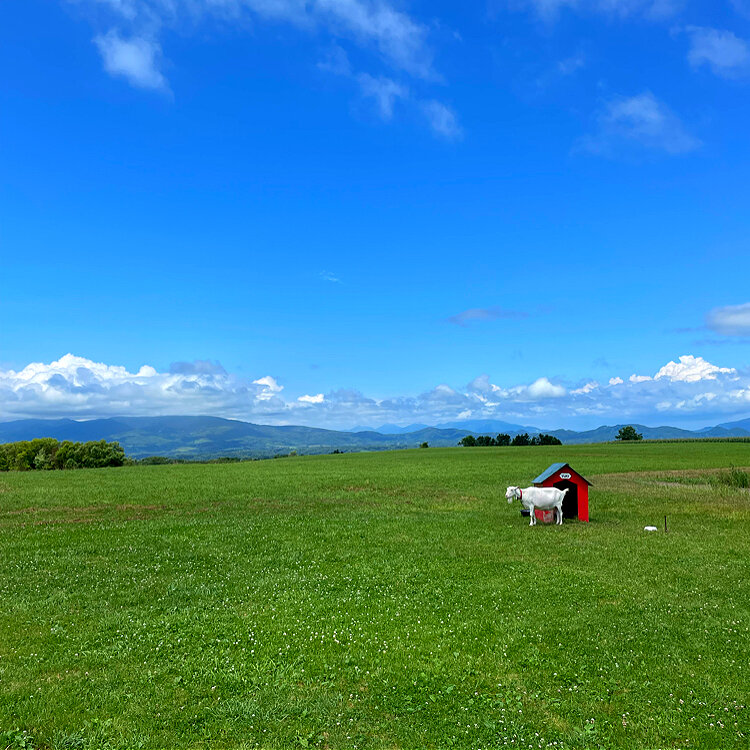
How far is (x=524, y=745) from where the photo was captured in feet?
30.1

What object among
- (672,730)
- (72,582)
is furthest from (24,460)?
(672,730)

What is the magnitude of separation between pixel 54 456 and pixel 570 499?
107 meters

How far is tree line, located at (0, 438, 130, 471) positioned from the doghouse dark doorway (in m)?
94.9

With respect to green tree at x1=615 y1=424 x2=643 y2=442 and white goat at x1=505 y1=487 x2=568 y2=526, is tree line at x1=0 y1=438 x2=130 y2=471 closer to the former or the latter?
white goat at x1=505 y1=487 x2=568 y2=526

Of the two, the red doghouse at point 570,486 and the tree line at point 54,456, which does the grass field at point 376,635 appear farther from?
the tree line at point 54,456

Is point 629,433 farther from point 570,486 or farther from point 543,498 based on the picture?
point 543,498

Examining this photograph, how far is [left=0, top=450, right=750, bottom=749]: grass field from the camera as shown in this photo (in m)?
9.78

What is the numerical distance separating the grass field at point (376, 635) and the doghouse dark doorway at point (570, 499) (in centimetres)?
230

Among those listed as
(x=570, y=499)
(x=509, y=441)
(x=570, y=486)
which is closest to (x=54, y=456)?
(x=570, y=499)

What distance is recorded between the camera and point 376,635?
13.6 m

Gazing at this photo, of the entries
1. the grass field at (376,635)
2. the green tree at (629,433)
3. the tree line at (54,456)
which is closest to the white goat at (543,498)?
the grass field at (376,635)

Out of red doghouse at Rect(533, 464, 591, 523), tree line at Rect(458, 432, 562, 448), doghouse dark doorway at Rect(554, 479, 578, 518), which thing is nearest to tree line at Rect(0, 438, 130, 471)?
red doghouse at Rect(533, 464, 591, 523)

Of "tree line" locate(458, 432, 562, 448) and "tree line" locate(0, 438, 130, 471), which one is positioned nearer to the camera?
"tree line" locate(0, 438, 130, 471)

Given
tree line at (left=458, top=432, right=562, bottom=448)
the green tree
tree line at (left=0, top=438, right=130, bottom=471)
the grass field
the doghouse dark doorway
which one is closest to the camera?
the grass field
